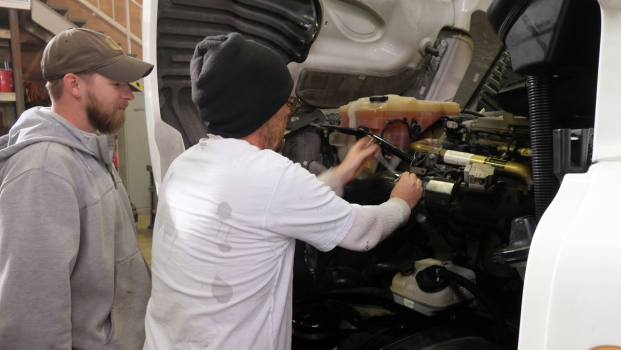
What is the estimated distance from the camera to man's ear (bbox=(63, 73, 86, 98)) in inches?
63.9

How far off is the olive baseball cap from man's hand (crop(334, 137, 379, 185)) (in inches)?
34.9

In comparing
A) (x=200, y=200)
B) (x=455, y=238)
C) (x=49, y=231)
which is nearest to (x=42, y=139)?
(x=49, y=231)

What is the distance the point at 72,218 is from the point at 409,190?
3.52ft

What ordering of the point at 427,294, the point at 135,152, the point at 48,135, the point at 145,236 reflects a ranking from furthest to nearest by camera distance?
the point at 135,152
the point at 145,236
the point at 427,294
the point at 48,135

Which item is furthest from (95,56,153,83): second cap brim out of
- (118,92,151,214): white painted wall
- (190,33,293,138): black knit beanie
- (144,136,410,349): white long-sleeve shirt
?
(118,92,151,214): white painted wall

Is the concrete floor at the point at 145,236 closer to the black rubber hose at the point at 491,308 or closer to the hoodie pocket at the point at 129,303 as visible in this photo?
the hoodie pocket at the point at 129,303

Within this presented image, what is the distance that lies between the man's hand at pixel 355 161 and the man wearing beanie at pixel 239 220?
0.39m

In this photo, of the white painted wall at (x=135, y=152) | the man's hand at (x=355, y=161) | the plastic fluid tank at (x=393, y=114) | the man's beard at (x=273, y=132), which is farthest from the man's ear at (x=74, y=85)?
the white painted wall at (x=135, y=152)

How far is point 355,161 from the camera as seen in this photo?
5.76ft

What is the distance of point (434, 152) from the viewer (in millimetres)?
1819

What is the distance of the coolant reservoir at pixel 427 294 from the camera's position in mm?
1700

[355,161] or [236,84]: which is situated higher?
[236,84]

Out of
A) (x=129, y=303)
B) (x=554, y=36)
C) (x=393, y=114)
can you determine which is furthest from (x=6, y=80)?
(x=554, y=36)

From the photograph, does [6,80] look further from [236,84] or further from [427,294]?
[427,294]
